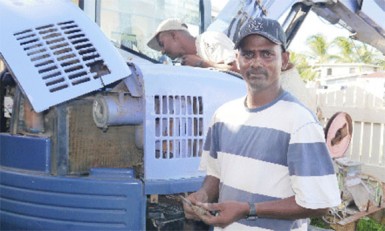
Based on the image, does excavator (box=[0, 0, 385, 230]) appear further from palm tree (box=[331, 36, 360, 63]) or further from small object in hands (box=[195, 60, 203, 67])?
palm tree (box=[331, 36, 360, 63])

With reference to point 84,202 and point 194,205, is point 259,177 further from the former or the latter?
point 84,202

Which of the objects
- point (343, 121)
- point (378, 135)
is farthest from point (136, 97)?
point (378, 135)

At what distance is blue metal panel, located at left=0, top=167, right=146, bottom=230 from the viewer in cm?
261

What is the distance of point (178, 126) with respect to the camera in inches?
109

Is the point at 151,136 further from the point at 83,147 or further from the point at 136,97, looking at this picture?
the point at 83,147

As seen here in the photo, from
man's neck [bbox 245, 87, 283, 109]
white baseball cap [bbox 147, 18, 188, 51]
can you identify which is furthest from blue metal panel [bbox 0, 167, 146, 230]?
white baseball cap [bbox 147, 18, 188, 51]

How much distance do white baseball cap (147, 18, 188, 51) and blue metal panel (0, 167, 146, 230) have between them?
4.75ft

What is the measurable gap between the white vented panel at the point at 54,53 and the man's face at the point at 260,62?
35.8 inches

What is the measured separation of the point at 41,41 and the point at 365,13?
4913 millimetres

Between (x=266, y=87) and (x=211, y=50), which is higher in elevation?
(x=211, y=50)

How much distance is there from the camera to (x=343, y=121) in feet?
18.2

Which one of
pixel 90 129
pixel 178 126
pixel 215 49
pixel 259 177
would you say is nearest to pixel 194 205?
pixel 259 177

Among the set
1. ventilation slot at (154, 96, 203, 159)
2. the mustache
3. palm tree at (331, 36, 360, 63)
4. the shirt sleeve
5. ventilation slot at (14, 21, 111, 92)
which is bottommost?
ventilation slot at (154, 96, 203, 159)

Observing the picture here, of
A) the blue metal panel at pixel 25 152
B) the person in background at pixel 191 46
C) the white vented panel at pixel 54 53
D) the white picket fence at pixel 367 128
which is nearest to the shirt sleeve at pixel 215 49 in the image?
the person in background at pixel 191 46
